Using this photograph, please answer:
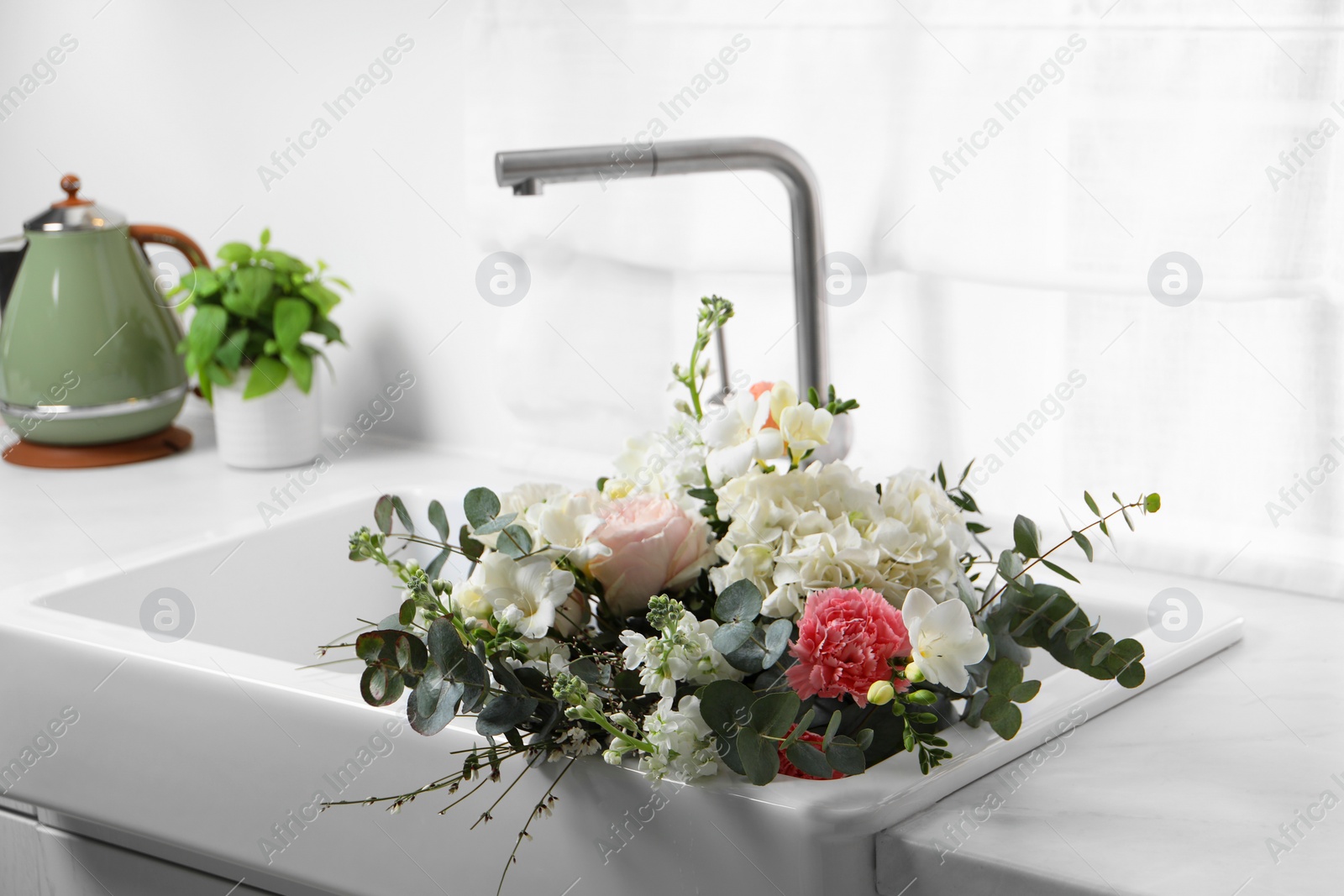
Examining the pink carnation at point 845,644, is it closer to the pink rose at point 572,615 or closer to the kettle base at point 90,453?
the pink rose at point 572,615

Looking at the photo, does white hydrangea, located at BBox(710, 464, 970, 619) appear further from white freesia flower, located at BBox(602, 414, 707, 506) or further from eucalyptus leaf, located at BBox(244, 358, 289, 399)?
eucalyptus leaf, located at BBox(244, 358, 289, 399)

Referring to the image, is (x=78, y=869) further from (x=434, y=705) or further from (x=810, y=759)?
(x=810, y=759)

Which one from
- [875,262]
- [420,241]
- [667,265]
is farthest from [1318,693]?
[420,241]

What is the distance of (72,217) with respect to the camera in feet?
4.78

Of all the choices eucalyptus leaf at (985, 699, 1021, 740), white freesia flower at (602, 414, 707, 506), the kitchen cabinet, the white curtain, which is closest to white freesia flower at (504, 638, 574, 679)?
white freesia flower at (602, 414, 707, 506)

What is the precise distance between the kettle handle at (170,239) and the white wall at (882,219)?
11 centimetres

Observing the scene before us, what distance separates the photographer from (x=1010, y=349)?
3.75 feet

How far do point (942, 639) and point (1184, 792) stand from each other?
0.59ft

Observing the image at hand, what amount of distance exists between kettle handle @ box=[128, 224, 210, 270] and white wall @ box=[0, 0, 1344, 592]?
107 mm

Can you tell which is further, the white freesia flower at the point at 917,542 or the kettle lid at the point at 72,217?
the kettle lid at the point at 72,217

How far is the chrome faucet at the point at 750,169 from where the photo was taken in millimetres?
1013

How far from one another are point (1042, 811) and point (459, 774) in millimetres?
296

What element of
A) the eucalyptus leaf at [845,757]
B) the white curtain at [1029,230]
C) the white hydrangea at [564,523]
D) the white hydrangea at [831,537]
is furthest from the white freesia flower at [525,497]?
the white curtain at [1029,230]

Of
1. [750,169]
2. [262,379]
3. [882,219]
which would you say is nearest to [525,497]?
[750,169]
